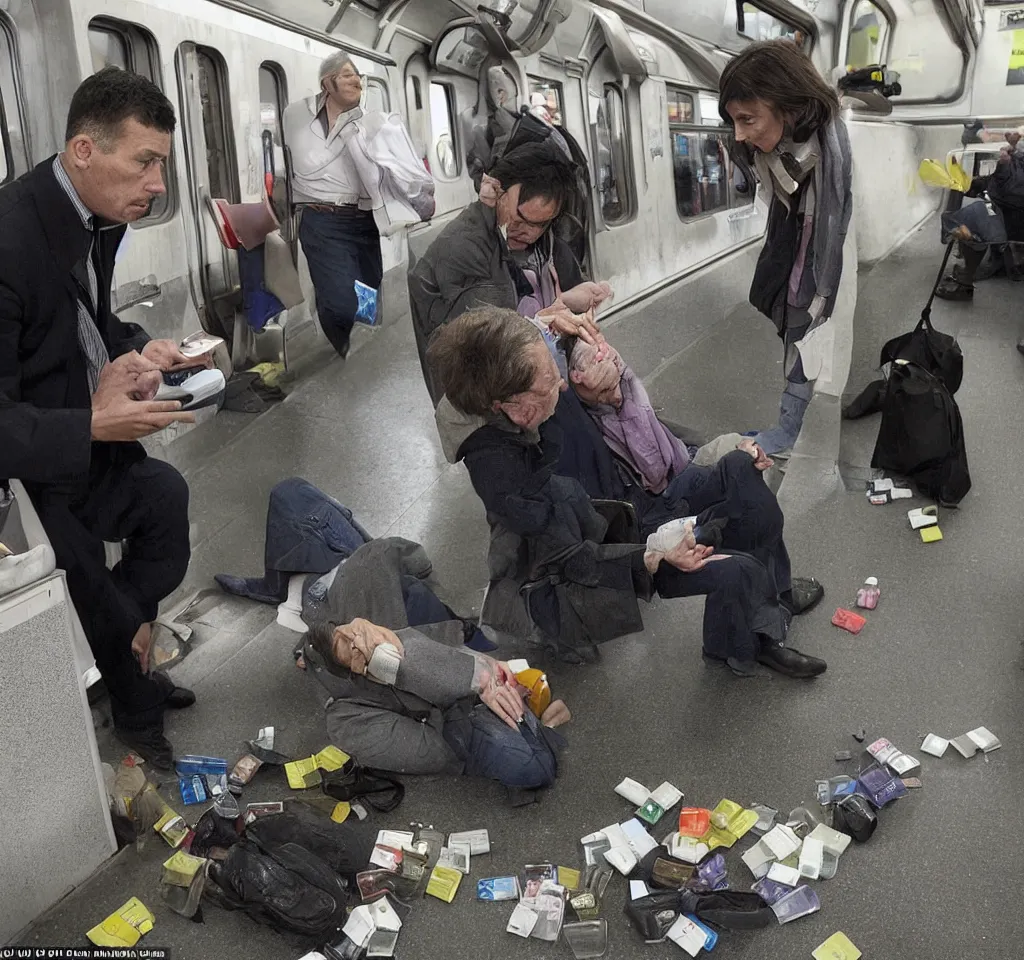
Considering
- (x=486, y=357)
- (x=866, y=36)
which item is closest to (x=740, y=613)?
(x=486, y=357)

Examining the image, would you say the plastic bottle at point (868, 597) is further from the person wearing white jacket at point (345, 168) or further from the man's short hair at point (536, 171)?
the person wearing white jacket at point (345, 168)

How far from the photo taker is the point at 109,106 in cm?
269

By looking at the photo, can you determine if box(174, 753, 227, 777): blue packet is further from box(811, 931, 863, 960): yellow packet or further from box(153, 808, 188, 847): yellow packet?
box(811, 931, 863, 960): yellow packet

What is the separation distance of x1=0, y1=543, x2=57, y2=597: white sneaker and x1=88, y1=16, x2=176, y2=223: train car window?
2.40 m

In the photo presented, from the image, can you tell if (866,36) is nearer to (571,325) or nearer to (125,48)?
(125,48)

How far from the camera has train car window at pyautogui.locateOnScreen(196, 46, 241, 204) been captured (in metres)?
5.40

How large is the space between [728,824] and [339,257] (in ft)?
13.8

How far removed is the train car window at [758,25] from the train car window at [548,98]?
3199 millimetres

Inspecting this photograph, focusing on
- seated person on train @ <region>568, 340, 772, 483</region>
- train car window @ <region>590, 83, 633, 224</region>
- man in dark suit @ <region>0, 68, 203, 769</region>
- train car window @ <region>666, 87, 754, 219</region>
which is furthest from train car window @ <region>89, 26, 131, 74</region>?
train car window @ <region>666, 87, 754, 219</region>

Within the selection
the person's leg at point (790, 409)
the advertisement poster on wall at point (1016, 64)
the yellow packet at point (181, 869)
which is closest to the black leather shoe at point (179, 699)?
the yellow packet at point (181, 869)

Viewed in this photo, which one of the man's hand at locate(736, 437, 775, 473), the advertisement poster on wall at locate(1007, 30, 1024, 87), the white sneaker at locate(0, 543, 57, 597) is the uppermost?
the advertisement poster on wall at locate(1007, 30, 1024, 87)

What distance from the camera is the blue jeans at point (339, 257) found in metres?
5.98

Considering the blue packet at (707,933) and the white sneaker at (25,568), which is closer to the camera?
the white sneaker at (25,568)

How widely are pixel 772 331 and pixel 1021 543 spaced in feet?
11.3
